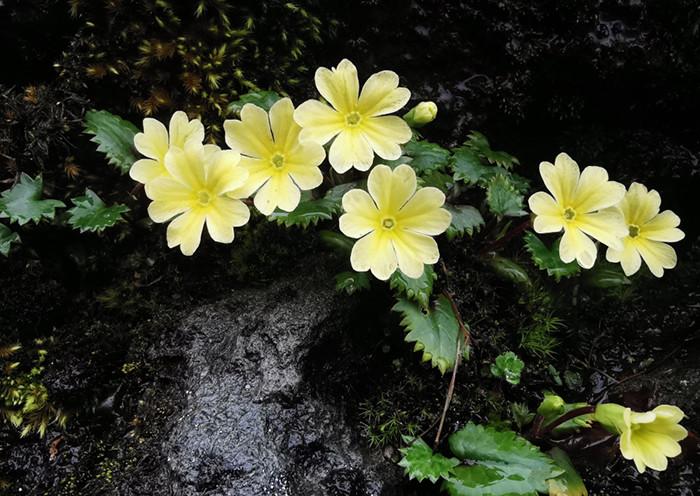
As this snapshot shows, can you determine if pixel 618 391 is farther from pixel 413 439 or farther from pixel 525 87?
pixel 525 87

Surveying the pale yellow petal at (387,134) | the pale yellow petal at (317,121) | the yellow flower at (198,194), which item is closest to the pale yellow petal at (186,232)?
the yellow flower at (198,194)

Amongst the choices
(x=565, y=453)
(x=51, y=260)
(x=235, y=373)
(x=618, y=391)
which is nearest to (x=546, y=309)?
(x=618, y=391)

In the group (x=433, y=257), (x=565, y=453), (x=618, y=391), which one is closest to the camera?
(x=433, y=257)

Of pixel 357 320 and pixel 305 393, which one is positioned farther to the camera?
pixel 357 320

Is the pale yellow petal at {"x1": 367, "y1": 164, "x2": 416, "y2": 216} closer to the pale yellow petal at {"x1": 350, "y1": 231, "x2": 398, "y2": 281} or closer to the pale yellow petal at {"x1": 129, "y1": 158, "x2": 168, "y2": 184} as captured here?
the pale yellow petal at {"x1": 350, "y1": 231, "x2": 398, "y2": 281}

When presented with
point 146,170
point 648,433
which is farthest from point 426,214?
point 648,433

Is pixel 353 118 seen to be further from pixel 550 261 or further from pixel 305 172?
pixel 550 261

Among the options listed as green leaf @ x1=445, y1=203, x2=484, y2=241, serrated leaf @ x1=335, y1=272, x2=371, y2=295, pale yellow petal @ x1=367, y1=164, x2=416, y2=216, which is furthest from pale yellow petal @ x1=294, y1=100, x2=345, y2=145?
green leaf @ x1=445, y1=203, x2=484, y2=241
